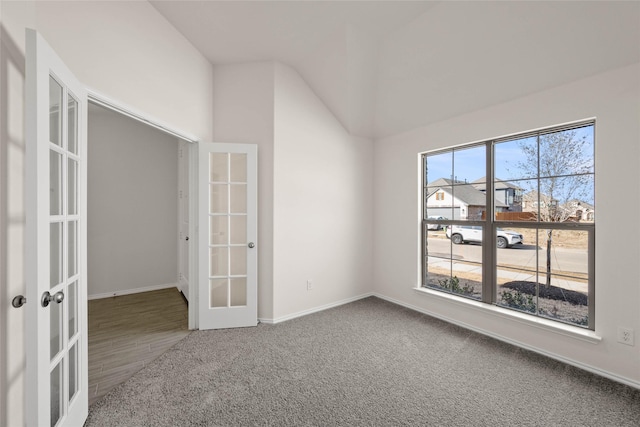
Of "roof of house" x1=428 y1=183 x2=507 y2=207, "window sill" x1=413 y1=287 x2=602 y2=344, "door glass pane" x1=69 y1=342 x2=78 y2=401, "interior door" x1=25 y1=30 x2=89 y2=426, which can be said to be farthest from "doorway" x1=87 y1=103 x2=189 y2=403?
"roof of house" x1=428 y1=183 x2=507 y2=207

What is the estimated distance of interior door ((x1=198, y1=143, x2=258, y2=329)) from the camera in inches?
117

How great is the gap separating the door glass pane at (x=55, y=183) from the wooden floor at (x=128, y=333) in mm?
1446

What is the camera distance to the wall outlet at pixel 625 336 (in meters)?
2.07

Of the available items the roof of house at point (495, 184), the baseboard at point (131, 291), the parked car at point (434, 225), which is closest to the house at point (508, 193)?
the roof of house at point (495, 184)

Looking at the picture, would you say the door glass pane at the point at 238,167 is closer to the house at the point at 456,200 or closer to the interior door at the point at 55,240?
the interior door at the point at 55,240

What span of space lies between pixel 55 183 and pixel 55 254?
0.36 meters

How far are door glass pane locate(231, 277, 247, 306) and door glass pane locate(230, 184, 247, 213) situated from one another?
80cm

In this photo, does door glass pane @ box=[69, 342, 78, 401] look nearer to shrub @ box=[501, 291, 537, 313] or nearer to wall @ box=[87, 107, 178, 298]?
wall @ box=[87, 107, 178, 298]

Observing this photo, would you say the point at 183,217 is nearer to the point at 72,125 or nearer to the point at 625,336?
the point at 72,125

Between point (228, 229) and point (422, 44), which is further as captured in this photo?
point (228, 229)

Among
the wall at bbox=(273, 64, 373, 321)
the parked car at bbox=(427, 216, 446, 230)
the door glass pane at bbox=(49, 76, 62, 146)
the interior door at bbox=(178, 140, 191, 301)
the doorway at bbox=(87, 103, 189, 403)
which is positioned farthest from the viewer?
the interior door at bbox=(178, 140, 191, 301)

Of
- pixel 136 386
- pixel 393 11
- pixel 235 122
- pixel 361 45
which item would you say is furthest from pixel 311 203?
pixel 136 386

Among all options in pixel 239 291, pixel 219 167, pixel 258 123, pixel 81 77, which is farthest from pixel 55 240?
pixel 258 123

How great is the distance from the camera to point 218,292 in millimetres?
3055
